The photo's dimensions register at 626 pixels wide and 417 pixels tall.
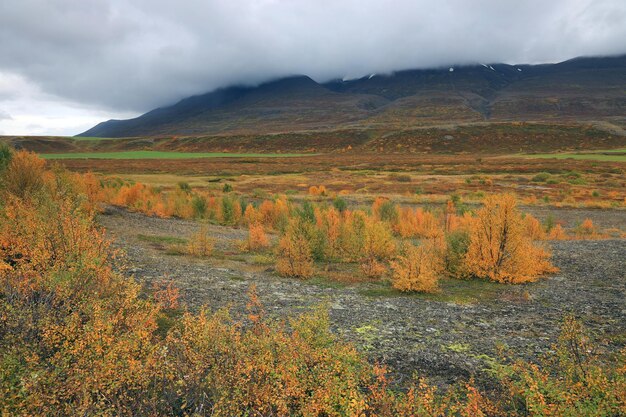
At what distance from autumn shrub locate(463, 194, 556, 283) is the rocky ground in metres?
0.64

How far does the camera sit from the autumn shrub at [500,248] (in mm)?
13008

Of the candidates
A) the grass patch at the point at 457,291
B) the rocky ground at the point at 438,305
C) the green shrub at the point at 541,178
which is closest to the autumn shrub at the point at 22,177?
the rocky ground at the point at 438,305

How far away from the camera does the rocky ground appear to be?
7707 millimetres

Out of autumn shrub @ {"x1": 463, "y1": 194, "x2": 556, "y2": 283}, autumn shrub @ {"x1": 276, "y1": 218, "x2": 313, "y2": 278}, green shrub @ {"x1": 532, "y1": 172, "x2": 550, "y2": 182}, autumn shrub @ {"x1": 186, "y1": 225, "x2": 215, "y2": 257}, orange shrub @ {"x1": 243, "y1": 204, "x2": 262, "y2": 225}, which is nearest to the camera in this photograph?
autumn shrub @ {"x1": 463, "y1": 194, "x2": 556, "y2": 283}

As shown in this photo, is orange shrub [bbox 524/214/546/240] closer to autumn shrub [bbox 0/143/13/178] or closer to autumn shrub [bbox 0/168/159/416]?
autumn shrub [bbox 0/168/159/416]

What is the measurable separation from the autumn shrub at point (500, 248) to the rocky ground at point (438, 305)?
0.64 metres

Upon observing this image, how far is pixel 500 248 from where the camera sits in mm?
13438

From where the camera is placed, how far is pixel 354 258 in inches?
644

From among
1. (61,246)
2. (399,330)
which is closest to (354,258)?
(399,330)

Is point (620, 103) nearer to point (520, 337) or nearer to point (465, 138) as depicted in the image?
point (465, 138)

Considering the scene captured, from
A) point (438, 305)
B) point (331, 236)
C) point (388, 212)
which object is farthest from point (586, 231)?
point (438, 305)

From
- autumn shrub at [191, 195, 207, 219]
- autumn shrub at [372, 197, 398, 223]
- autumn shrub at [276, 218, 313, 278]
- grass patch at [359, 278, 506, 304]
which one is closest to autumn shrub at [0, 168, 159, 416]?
autumn shrub at [276, 218, 313, 278]

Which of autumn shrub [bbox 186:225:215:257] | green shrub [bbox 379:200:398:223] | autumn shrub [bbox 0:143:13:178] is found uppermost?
autumn shrub [bbox 0:143:13:178]

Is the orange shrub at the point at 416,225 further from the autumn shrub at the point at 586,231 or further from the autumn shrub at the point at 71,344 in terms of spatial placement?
the autumn shrub at the point at 71,344
